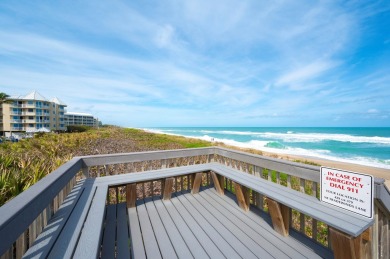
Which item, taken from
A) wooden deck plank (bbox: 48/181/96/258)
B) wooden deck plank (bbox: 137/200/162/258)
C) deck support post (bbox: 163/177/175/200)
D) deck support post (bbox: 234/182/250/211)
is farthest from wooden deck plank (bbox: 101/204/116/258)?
deck support post (bbox: 234/182/250/211)

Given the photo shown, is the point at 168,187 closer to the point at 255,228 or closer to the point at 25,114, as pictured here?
the point at 255,228

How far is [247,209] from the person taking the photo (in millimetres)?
3385

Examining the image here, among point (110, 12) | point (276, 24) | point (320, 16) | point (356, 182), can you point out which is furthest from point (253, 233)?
point (276, 24)

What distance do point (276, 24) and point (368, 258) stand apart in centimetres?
761

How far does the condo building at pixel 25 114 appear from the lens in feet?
141

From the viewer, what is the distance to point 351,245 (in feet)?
6.08

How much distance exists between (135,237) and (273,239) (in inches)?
70.2

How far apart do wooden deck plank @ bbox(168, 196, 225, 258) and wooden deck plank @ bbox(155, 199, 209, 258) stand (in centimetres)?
4

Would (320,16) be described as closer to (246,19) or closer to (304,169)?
(246,19)

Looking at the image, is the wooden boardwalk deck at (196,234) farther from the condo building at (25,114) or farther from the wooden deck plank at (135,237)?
the condo building at (25,114)

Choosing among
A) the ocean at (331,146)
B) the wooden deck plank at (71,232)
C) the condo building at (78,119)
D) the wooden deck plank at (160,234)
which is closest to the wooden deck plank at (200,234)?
the wooden deck plank at (160,234)

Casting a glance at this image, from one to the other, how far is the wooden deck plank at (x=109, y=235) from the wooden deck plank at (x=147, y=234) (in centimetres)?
37

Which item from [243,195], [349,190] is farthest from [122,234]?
[349,190]

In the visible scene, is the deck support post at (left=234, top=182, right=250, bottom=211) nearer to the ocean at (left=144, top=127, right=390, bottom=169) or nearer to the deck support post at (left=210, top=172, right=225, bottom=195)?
the deck support post at (left=210, top=172, right=225, bottom=195)
